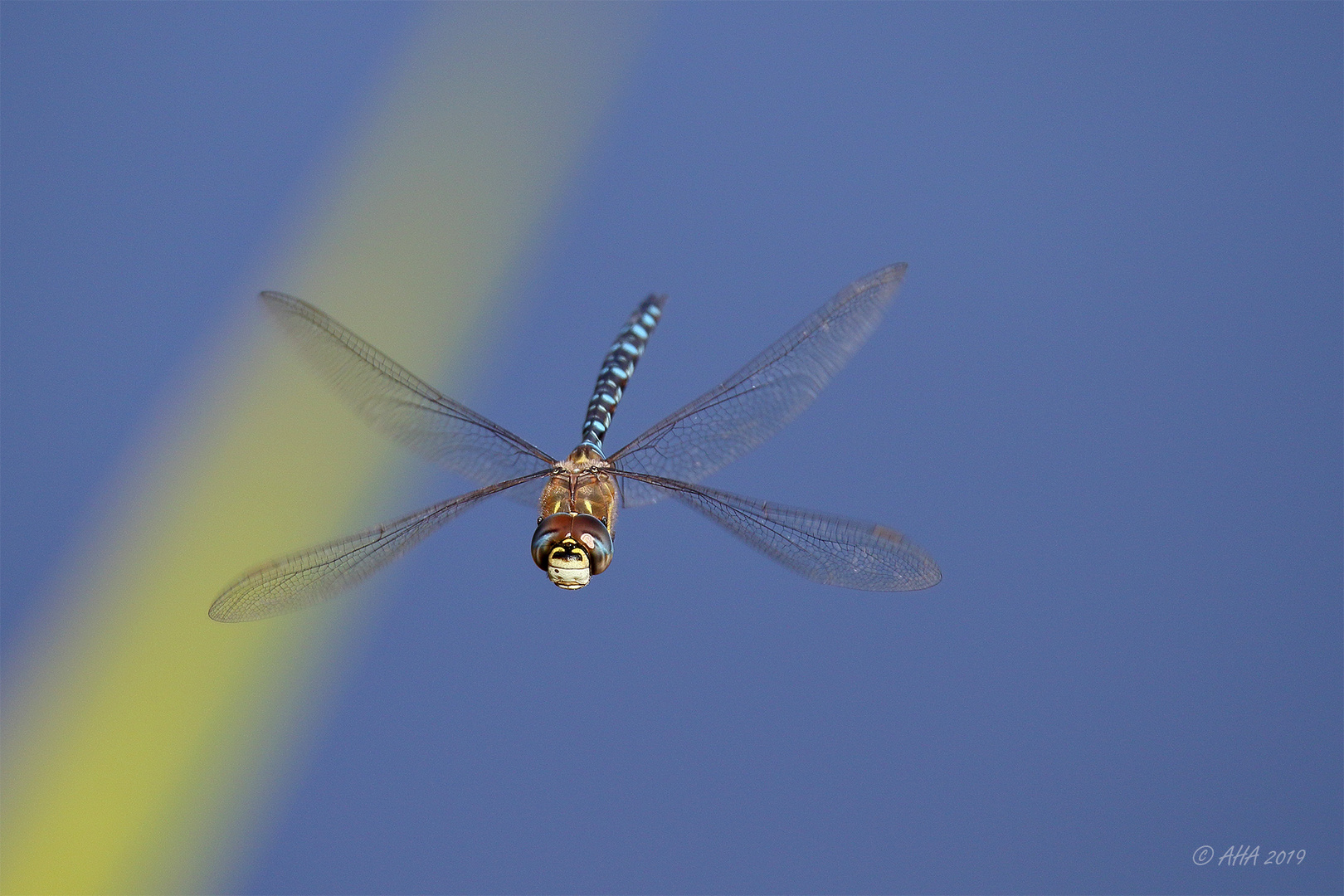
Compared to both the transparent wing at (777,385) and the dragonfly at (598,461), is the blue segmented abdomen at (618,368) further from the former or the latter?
the transparent wing at (777,385)

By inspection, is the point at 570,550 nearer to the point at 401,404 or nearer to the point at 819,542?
the point at 819,542

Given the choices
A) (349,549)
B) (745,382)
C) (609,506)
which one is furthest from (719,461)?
(349,549)

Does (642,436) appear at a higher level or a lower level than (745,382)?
lower

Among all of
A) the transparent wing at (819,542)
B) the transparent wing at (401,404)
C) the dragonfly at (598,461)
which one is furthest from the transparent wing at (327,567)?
the transparent wing at (819,542)

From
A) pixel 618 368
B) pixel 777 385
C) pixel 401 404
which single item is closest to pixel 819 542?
pixel 777 385

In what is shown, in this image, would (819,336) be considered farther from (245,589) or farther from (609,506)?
(245,589)

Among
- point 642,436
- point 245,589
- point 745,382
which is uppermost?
point 745,382
